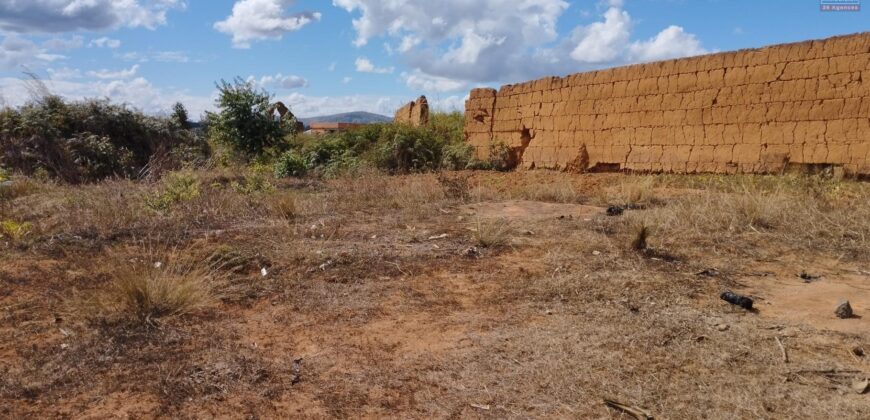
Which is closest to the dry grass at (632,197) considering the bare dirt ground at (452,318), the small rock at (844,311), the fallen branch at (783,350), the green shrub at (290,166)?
the bare dirt ground at (452,318)

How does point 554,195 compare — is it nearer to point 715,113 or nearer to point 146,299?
point 715,113

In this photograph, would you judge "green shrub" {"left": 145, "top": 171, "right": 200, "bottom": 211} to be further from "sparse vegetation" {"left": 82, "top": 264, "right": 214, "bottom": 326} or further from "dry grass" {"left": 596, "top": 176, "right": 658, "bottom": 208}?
"dry grass" {"left": 596, "top": 176, "right": 658, "bottom": 208}

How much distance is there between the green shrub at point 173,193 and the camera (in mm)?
6977

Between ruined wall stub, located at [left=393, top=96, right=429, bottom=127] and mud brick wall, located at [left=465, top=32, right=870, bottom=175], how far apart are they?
211 inches

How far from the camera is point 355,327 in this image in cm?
347

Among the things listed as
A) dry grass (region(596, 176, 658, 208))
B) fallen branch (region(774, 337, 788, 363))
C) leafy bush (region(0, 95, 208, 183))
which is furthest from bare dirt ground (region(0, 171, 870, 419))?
leafy bush (region(0, 95, 208, 183))

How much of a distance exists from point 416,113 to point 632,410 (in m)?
16.4

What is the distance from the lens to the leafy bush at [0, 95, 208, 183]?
11359 mm

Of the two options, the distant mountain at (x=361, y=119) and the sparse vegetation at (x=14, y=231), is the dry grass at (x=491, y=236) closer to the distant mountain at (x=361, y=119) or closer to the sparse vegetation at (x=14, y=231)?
the sparse vegetation at (x=14, y=231)

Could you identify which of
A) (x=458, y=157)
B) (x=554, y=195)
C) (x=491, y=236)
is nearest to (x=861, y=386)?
(x=491, y=236)

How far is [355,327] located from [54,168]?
10.3 m

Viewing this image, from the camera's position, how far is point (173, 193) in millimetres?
7430

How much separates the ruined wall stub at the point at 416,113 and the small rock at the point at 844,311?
14.4m

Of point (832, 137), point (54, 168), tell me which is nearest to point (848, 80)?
point (832, 137)
